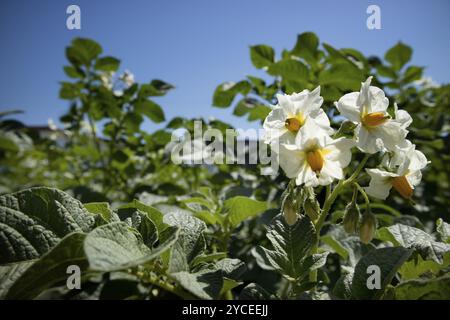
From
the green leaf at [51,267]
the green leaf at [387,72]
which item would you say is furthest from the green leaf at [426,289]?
the green leaf at [387,72]

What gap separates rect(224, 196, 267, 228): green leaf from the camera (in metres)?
1.09

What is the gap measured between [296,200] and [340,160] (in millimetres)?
150

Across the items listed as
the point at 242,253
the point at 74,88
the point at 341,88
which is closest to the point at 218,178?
the point at 242,253

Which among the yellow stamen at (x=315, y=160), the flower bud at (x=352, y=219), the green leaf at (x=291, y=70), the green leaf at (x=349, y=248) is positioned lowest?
the green leaf at (x=349, y=248)

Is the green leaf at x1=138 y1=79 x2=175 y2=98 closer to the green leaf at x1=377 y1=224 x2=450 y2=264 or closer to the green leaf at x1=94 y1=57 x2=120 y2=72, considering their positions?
the green leaf at x1=94 y1=57 x2=120 y2=72

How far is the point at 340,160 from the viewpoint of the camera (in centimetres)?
80

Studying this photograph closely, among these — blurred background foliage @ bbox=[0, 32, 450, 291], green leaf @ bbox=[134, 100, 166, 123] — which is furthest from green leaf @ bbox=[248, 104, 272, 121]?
green leaf @ bbox=[134, 100, 166, 123]

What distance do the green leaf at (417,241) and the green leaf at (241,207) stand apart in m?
0.37

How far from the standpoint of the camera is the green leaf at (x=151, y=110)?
1.98 metres

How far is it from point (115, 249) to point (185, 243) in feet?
0.69

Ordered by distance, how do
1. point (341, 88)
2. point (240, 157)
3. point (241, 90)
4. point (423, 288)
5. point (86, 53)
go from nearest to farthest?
point (423, 288) < point (341, 88) < point (240, 157) < point (241, 90) < point (86, 53)

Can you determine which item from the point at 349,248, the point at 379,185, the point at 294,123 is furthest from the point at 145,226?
the point at 349,248

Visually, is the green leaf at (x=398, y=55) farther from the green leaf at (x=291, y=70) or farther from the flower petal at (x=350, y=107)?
the flower petal at (x=350, y=107)
